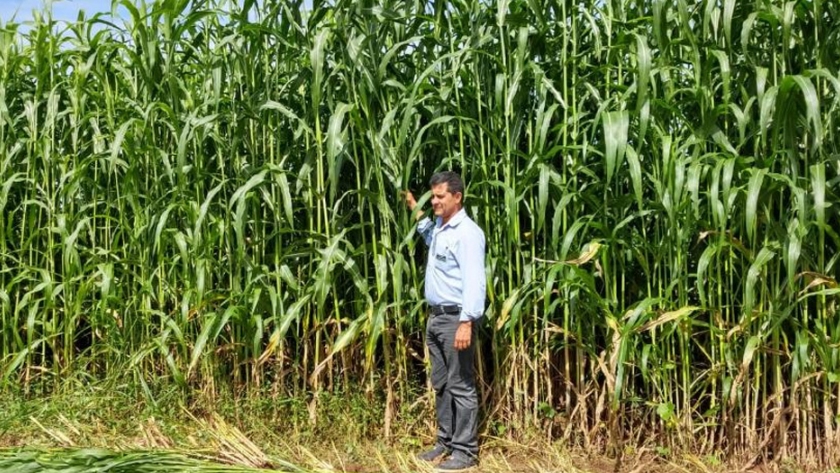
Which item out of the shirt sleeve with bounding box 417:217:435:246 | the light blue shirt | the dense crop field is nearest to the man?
the light blue shirt

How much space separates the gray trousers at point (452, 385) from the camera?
3969 mm

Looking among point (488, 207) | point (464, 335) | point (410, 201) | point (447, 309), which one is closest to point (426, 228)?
point (410, 201)

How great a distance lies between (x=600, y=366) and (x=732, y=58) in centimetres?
154

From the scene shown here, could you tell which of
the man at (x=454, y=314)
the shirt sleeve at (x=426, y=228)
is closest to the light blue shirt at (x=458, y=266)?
the man at (x=454, y=314)

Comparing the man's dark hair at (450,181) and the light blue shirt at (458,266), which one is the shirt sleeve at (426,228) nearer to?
the light blue shirt at (458,266)

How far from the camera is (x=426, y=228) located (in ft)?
14.0

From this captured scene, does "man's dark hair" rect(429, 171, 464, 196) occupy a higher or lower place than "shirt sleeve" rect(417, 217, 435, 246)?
higher

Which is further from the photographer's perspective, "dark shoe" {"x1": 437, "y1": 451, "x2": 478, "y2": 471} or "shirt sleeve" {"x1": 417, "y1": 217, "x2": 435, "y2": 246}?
"shirt sleeve" {"x1": 417, "y1": 217, "x2": 435, "y2": 246}

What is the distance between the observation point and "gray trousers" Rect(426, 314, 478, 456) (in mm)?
3969

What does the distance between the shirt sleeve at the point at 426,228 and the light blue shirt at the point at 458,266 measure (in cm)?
10

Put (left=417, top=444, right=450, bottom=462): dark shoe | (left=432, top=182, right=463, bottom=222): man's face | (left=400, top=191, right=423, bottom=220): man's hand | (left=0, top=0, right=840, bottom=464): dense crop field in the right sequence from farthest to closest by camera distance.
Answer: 1. (left=400, top=191, right=423, bottom=220): man's hand
2. (left=417, top=444, right=450, bottom=462): dark shoe
3. (left=432, top=182, right=463, bottom=222): man's face
4. (left=0, top=0, right=840, bottom=464): dense crop field

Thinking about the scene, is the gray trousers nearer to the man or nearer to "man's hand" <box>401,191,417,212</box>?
the man

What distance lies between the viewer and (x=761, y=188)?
369cm

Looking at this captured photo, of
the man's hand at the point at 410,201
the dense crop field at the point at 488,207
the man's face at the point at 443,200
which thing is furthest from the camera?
the man's hand at the point at 410,201
